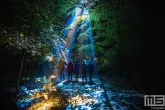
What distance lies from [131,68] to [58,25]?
8448 mm

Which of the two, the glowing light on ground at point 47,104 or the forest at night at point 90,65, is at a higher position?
the forest at night at point 90,65

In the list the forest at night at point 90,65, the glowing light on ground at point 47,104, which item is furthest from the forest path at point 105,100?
the glowing light on ground at point 47,104

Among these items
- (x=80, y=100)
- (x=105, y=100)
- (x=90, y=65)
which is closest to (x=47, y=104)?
(x=80, y=100)

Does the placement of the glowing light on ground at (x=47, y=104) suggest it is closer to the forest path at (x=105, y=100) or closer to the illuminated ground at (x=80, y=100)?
the illuminated ground at (x=80, y=100)

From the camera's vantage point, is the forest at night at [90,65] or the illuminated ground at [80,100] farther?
the forest at night at [90,65]

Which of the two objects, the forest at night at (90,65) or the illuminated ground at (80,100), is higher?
the forest at night at (90,65)

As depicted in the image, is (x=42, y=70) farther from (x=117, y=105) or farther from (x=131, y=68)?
(x=117, y=105)

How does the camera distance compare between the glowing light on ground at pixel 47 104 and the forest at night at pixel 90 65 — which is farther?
the forest at night at pixel 90 65

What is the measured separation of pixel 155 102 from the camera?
10.5 metres

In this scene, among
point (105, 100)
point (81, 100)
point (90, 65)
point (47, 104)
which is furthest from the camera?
point (90, 65)

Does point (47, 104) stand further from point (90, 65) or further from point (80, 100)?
point (90, 65)

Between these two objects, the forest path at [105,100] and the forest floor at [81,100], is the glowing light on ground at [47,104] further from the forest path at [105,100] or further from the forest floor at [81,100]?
the forest path at [105,100]

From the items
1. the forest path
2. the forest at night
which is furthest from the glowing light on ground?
the forest path

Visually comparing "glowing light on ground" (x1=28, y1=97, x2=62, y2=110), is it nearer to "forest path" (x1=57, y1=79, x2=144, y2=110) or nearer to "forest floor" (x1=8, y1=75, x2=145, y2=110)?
"forest floor" (x1=8, y1=75, x2=145, y2=110)
